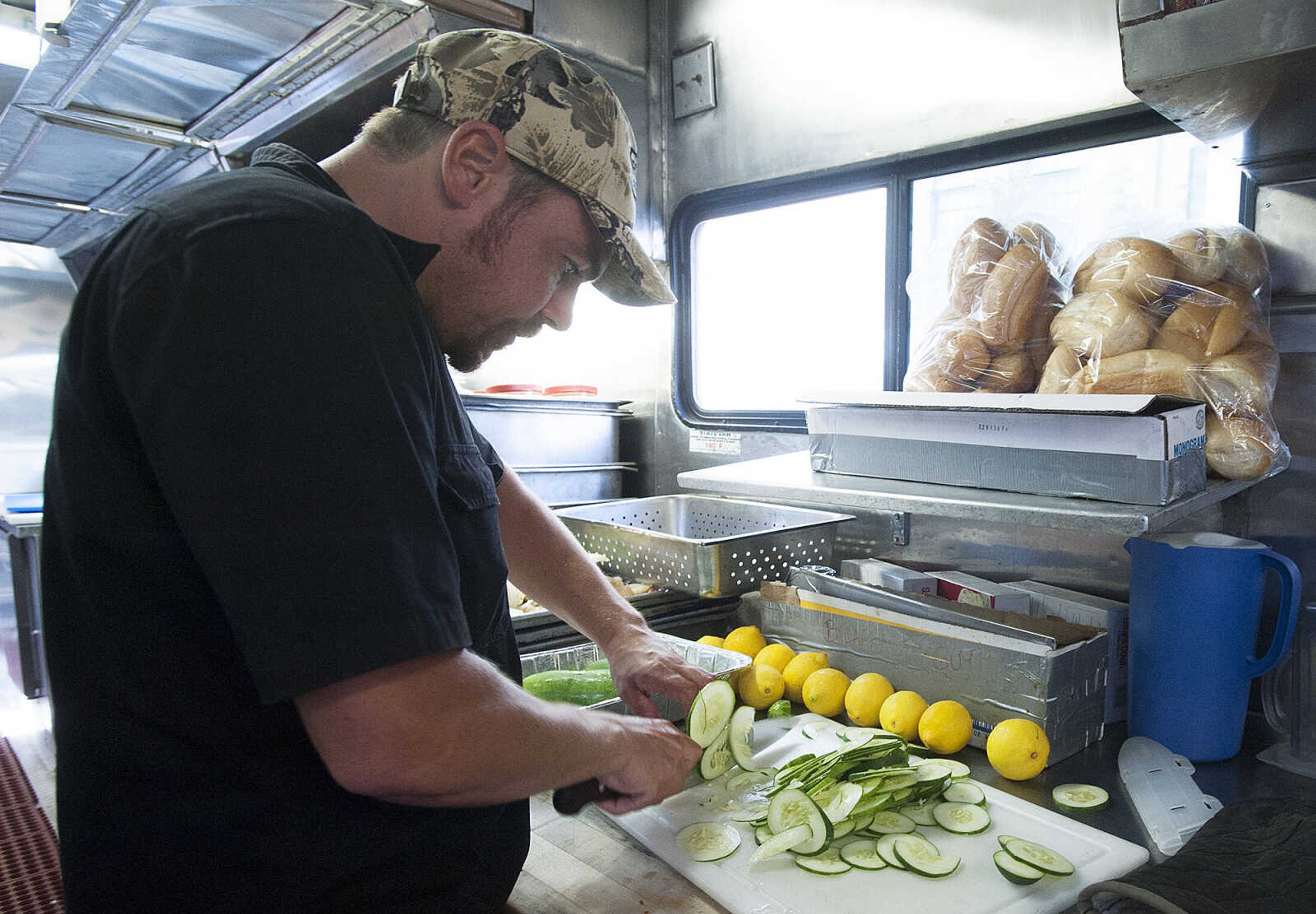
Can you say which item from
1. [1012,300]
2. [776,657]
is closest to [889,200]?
[1012,300]

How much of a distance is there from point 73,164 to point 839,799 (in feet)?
8.44

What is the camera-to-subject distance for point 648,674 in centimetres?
145

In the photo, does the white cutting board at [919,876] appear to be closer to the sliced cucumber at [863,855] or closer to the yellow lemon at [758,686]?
the sliced cucumber at [863,855]

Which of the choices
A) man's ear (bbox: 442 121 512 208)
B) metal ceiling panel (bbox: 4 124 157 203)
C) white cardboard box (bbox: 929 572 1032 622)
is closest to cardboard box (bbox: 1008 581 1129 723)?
white cardboard box (bbox: 929 572 1032 622)

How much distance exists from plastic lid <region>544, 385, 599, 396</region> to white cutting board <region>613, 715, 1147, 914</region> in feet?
5.85

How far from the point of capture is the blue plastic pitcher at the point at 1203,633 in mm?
1430

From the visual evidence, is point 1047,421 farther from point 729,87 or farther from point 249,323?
point 729,87

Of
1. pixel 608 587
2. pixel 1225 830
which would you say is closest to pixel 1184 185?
pixel 1225 830

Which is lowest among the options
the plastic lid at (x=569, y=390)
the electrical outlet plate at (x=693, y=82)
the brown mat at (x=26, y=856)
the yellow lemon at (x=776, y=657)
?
the brown mat at (x=26, y=856)

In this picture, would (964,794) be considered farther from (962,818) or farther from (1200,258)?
(1200,258)

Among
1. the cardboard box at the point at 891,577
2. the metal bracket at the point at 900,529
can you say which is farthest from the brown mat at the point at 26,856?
the metal bracket at the point at 900,529

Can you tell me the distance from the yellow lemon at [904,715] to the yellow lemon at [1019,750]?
144 mm

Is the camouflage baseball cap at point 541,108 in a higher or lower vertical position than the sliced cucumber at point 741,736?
higher

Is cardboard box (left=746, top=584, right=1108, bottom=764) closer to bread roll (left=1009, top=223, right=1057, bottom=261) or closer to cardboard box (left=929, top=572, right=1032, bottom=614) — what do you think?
cardboard box (left=929, top=572, right=1032, bottom=614)
